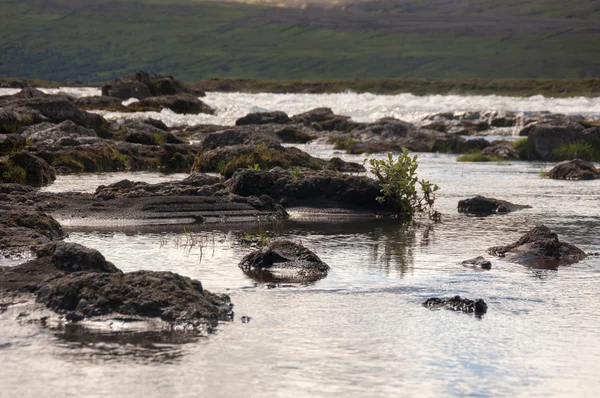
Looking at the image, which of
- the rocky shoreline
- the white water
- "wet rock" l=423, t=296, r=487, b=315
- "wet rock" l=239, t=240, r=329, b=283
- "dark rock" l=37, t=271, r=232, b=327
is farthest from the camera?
the white water

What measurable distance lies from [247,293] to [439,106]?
56.5 meters

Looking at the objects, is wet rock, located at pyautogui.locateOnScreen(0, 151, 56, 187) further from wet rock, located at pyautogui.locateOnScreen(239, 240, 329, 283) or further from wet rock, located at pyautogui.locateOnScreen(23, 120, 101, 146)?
wet rock, located at pyautogui.locateOnScreen(239, 240, 329, 283)

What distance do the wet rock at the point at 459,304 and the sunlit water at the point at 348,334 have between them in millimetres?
166

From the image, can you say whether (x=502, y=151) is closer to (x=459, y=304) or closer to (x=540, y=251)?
(x=540, y=251)

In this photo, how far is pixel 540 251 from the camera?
1337 centimetres

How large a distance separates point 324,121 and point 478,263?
4060 centimetres

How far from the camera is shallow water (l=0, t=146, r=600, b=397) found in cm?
760

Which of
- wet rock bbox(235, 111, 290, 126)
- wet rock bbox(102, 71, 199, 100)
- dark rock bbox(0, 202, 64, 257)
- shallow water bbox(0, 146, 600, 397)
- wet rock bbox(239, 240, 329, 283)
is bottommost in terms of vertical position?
shallow water bbox(0, 146, 600, 397)

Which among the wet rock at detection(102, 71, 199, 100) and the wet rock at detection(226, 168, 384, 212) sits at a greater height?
the wet rock at detection(102, 71, 199, 100)

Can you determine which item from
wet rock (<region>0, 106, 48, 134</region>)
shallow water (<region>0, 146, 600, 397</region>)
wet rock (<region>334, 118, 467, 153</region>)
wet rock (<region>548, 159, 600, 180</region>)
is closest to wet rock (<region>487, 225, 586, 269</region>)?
shallow water (<region>0, 146, 600, 397</region>)

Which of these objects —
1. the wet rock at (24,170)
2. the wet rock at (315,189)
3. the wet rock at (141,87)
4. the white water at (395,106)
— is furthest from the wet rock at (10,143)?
the wet rock at (141,87)

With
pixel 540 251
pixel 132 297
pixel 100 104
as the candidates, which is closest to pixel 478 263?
pixel 540 251

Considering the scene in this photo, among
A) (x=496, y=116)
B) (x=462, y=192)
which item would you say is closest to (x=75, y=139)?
(x=462, y=192)

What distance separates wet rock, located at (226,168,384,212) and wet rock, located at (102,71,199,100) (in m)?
50.1
